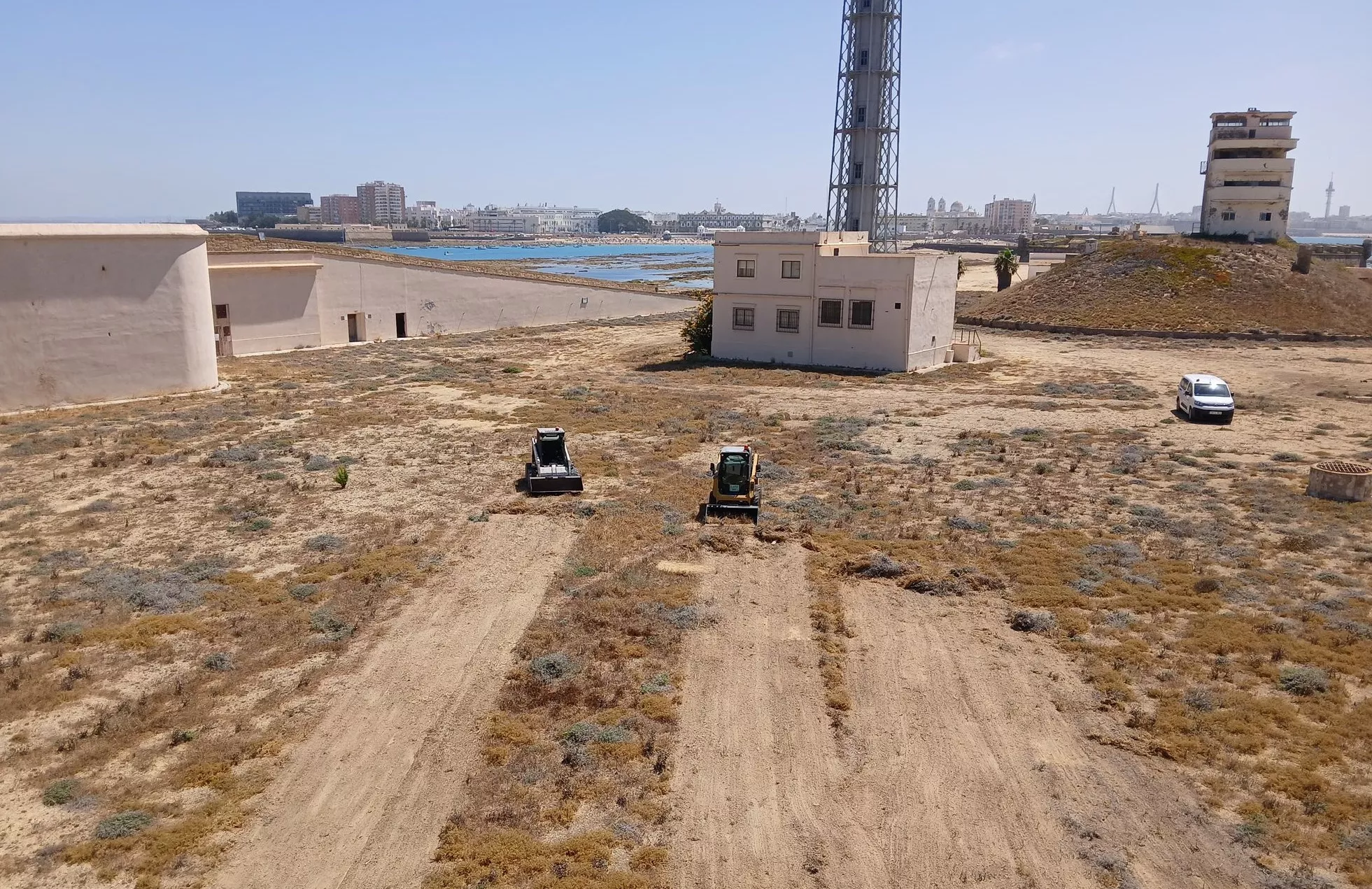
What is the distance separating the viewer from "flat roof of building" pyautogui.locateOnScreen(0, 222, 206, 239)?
30.1m

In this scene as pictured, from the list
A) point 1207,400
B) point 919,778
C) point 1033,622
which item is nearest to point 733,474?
point 1033,622

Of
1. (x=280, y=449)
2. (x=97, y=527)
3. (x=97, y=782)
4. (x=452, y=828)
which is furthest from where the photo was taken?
(x=280, y=449)

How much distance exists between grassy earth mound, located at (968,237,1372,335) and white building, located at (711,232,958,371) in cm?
2328

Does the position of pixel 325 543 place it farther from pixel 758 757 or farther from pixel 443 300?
pixel 443 300

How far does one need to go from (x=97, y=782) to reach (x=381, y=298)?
4666cm

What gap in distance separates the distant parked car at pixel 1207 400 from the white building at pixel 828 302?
43.5 ft

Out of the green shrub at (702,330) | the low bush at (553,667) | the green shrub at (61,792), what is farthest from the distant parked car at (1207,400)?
the green shrub at (61,792)

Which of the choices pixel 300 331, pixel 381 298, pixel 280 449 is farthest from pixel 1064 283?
pixel 280 449

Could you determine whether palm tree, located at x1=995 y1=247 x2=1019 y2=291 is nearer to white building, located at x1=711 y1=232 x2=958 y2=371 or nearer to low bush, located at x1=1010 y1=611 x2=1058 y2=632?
white building, located at x1=711 y1=232 x2=958 y2=371

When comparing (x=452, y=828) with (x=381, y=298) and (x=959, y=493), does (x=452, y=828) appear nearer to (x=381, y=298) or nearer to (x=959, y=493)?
(x=959, y=493)

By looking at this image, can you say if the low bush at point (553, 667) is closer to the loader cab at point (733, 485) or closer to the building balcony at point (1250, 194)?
the loader cab at point (733, 485)

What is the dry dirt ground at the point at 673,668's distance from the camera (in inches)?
381

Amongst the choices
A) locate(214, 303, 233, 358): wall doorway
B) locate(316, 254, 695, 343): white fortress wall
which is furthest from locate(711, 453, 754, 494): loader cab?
locate(316, 254, 695, 343): white fortress wall

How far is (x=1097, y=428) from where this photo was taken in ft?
102
